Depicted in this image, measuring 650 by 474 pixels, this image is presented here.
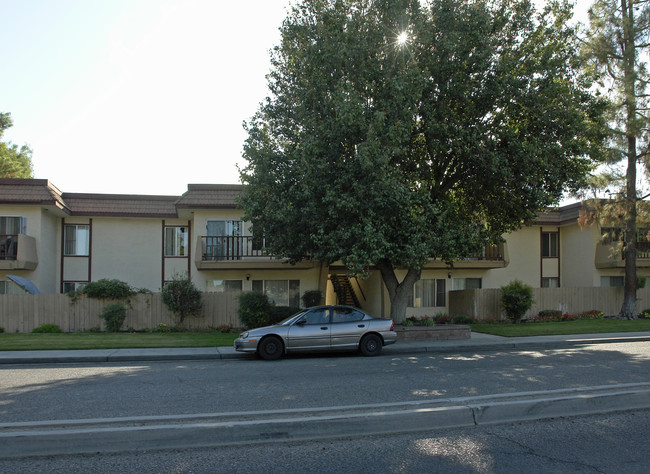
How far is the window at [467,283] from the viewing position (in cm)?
2939

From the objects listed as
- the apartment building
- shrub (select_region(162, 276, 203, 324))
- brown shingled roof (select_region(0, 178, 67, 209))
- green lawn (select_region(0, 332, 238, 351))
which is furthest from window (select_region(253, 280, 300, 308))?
brown shingled roof (select_region(0, 178, 67, 209))

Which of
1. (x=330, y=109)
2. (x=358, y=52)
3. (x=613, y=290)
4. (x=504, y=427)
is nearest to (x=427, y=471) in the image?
(x=504, y=427)

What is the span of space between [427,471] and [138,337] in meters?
15.9

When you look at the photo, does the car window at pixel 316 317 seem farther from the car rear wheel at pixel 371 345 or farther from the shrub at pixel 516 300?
the shrub at pixel 516 300

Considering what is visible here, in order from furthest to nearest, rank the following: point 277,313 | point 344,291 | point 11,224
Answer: point 344,291 → point 11,224 → point 277,313

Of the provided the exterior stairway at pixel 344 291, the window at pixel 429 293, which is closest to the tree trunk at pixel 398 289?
the window at pixel 429 293

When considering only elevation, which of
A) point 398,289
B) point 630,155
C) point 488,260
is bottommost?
point 398,289

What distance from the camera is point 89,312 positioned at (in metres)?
22.5

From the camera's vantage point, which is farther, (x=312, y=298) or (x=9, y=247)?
(x=312, y=298)

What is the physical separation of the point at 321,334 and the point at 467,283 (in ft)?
56.0

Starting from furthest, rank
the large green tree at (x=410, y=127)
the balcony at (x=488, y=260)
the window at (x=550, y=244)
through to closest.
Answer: the window at (x=550, y=244)
the balcony at (x=488, y=260)
the large green tree at (x=410, y=127)

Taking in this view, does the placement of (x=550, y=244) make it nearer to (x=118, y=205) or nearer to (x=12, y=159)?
(x=118, y=205)

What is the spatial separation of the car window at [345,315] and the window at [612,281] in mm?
21038

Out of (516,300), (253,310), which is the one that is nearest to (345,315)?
(253,310)
